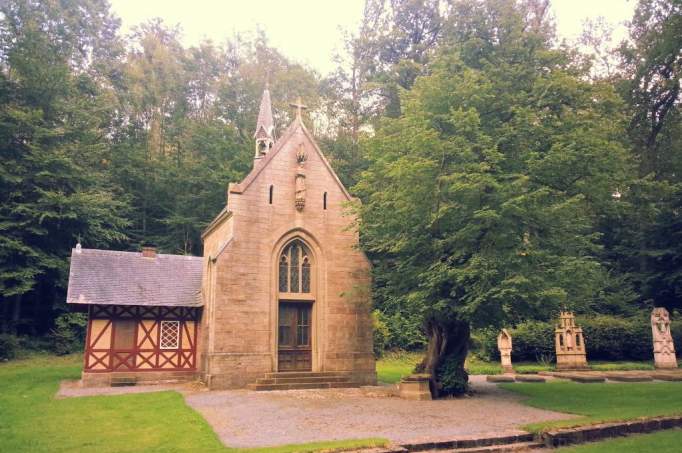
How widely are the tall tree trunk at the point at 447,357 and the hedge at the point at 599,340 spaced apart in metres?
13.0

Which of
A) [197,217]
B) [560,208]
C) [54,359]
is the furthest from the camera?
[197,217]

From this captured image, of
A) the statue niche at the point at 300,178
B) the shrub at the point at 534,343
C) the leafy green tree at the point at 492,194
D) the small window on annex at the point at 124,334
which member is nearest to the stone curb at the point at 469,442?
the leafy green tree at the point at 492,194

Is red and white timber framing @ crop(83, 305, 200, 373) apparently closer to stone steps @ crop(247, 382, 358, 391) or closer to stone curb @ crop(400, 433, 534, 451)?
stone steps @ crop(247, 382, 358, 391)

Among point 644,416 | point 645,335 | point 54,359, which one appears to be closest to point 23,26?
point 54,359

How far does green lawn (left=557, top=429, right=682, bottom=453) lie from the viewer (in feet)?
31.2

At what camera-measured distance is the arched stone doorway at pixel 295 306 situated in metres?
20.4

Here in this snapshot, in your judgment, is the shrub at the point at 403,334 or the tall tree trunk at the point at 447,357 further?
the shrub at the point at 403,334

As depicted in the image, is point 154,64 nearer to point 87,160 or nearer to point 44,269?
point 87,160

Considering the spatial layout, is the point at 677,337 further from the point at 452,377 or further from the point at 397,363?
the point at 452,377

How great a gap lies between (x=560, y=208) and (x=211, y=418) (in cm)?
1055

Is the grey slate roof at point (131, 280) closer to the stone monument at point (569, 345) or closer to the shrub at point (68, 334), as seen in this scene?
the shrub at point (68, 334)

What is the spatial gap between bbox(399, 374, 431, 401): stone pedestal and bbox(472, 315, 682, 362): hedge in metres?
14.5

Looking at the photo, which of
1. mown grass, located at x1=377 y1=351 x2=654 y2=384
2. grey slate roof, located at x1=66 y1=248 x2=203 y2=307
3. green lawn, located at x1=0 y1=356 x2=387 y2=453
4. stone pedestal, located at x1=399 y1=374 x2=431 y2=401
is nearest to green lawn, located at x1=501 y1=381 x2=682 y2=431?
stone pedestal, located at x1=399 y1=374 x2=431 y2=401

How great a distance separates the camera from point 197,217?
37906 millimetres
